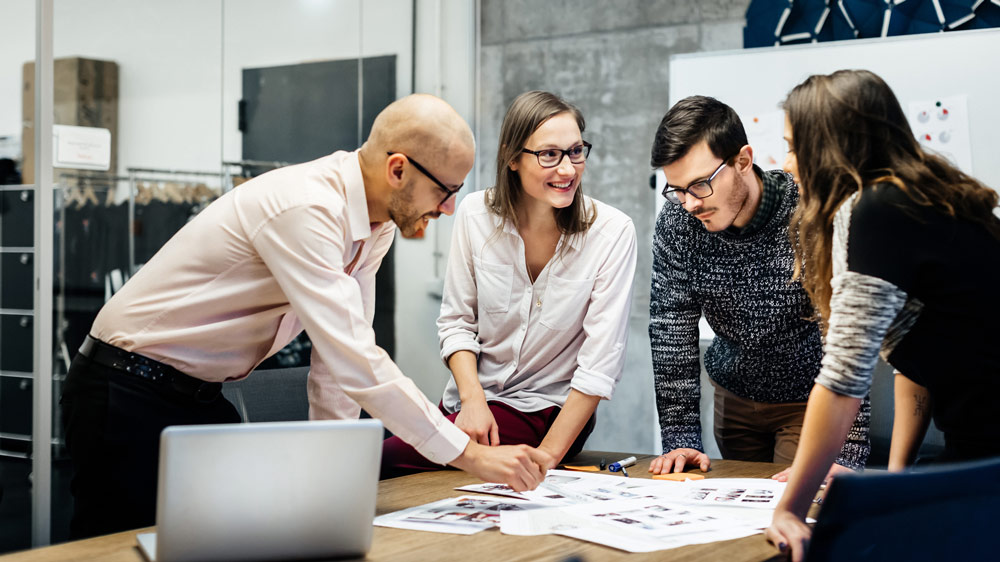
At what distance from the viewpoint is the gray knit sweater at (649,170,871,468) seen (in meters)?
2.44

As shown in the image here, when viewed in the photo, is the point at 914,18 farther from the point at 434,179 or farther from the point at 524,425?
the point at 434,179

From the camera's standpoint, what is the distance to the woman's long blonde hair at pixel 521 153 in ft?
8.08

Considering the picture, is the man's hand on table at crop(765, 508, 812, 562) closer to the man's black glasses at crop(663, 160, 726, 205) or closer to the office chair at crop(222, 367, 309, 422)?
the man's black glasses at crop(663, 160, 726, 205)

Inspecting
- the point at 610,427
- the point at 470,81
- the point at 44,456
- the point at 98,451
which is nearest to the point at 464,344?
the point at 98,451

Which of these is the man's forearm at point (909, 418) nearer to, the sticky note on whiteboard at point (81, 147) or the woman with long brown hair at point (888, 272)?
the woman with long brown hair at point (888, 272)

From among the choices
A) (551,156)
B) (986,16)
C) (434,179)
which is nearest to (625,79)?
(986,16)

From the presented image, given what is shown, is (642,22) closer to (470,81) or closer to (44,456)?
(470,81)

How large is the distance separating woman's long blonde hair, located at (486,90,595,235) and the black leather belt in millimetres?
1029

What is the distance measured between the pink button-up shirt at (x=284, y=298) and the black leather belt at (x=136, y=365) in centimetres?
1

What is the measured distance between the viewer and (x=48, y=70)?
3.40 metres

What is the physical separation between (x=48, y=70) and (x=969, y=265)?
3224 mm

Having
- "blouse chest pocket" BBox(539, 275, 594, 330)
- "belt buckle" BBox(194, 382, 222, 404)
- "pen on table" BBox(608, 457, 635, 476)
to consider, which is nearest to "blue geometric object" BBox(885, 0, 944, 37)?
"blouse chest pocket" BBox(539, 275, 594, 330)

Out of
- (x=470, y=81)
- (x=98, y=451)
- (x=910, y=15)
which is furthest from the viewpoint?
(x=470, y=81)

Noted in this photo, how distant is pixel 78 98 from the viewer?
3.50 meters
